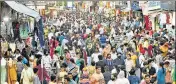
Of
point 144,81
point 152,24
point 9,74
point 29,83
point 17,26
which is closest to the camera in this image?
point 144,81

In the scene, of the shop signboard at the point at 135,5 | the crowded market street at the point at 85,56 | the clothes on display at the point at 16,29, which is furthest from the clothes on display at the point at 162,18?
the clothes on display at the point at 16,29

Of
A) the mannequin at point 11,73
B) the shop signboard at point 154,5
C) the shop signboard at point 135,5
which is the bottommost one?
the shop signboard at point 135,5

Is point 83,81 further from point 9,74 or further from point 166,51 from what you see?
point 166,51

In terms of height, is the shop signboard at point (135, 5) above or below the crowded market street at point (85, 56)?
below

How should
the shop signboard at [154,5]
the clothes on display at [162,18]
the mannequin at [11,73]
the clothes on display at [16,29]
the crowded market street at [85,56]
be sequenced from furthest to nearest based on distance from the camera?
the clothes on display at [162,18] → the shop signboard at [154,5] → the clothes on display at [16,29] → the mannequin at [11,73] → the crowded market street at [85,56]

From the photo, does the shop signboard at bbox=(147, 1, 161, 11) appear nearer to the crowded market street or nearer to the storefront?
the crowded market street

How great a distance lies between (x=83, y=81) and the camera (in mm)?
10562

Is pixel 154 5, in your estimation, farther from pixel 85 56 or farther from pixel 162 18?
pixel 85 56

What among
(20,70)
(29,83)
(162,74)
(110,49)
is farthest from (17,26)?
(162,74)

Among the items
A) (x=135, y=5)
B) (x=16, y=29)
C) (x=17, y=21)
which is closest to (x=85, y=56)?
(x=16, y=29)

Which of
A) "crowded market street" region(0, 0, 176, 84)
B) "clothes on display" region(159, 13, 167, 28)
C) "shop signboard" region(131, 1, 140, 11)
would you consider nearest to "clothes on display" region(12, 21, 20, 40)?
"crowded market street" region(0, 0, 176, 84)

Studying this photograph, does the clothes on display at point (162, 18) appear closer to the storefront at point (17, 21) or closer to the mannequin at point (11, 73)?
the storefront at point (17, 21)

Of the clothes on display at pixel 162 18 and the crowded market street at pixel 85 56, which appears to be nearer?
the crowded market street at pixel 85 56

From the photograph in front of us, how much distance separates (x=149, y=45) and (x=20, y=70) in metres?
5.91
